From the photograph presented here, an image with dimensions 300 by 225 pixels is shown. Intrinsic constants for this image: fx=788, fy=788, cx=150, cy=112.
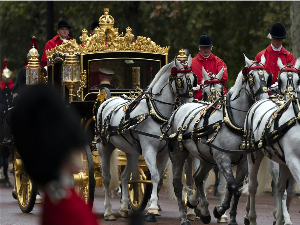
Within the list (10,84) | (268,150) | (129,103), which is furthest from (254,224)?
(10,84)

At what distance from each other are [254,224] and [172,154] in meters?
1.36

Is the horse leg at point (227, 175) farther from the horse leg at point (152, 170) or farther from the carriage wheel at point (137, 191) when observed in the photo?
the carriage wheel at point (137, 191)

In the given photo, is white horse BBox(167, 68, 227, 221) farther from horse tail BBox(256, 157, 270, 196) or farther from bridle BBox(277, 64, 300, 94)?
bridle BBox(277, 64, 300, 94)

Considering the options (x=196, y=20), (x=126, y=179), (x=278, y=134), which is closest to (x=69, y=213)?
(x=278, y=134)

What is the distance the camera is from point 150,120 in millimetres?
9922


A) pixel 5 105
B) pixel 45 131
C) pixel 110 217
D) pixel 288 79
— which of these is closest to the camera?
pixel 45 131

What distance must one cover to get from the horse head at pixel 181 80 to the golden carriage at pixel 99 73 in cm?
132

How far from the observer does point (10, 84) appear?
17828 millimetres

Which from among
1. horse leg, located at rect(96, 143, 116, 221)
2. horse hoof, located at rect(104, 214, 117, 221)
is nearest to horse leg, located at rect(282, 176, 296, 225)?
horse hoof, located at rect(104, 214, 117, 221)

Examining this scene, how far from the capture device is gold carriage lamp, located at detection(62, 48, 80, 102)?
11.4 m

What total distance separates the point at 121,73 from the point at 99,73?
0.34 m

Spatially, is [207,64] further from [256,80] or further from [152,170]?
[256,80]

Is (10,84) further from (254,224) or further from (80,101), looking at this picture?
(254,224)

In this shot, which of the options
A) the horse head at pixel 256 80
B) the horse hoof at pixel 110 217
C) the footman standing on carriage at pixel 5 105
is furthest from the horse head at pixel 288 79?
the footman standing on carriage at pixel 5 105
